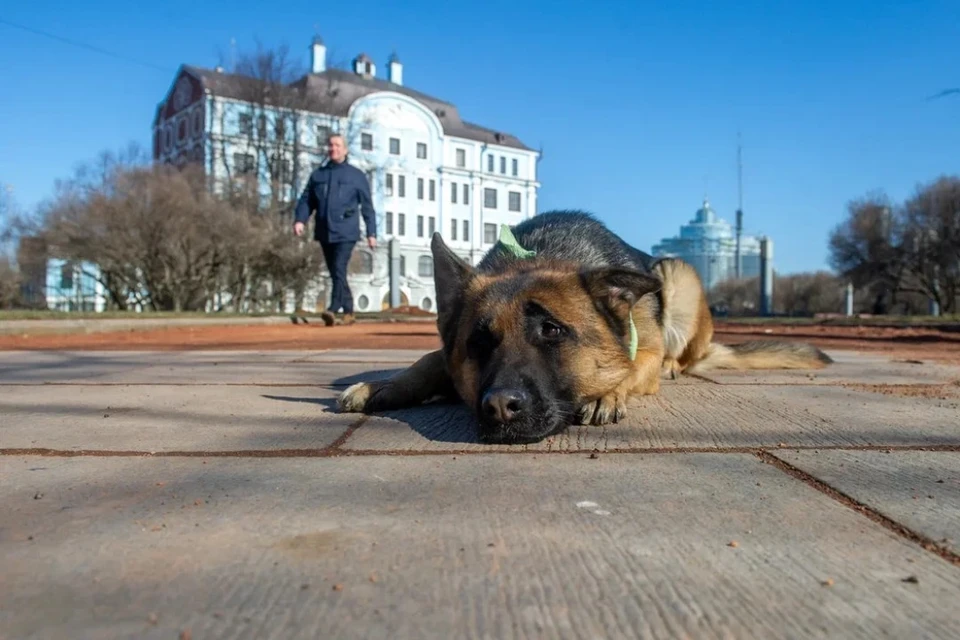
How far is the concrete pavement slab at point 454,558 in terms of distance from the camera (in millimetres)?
1220

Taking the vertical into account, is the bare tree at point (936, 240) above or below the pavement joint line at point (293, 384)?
above

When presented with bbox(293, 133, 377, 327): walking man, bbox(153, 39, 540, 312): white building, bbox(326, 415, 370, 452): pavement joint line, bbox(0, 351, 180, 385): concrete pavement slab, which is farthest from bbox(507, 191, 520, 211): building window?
bbox(326, 415, 370, 452): pavement joint line

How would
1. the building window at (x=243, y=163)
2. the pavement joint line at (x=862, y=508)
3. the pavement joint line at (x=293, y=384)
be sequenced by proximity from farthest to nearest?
1. the building window at (x=243, y=163)
2. the pavement joint line at (x=293, y=384)
3. the pavement joint line at (x=862, y=508)

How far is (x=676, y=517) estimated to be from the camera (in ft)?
5.78

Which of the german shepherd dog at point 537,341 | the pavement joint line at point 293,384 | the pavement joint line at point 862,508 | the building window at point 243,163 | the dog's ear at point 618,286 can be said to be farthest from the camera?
the building window at point 243,163

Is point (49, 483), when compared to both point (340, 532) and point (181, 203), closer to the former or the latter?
point (340, 532)

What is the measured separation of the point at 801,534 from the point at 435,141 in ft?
255

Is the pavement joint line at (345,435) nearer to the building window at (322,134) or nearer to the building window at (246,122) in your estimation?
the building window at (246,122)

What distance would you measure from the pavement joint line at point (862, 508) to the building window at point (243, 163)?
42.1 metres

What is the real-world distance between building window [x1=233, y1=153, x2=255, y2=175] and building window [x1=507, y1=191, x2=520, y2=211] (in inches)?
1580

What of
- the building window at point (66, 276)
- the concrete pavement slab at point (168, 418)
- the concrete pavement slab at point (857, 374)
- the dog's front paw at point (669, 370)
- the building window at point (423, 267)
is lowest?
the concrete pavement slab at point (168, 418)

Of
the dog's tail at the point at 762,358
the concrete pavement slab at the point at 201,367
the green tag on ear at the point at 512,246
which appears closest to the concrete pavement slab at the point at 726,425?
the green tag on ear at the point at 512,246

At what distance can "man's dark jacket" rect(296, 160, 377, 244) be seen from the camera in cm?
1249

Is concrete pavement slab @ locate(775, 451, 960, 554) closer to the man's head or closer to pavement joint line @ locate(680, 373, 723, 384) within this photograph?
pavement joint line @ locate(680, 373, 723, 384)
